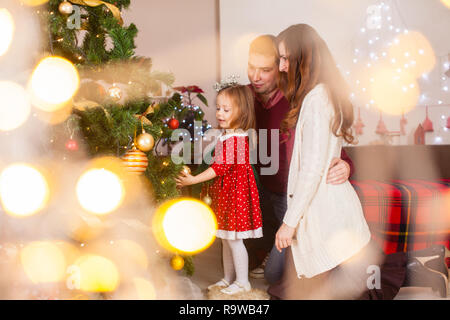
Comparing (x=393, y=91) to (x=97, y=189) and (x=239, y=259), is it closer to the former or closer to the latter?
(x=239, y=259)

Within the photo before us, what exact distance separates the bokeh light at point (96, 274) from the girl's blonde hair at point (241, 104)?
0.68 metres

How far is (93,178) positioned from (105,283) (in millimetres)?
336

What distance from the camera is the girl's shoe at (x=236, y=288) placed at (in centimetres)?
129

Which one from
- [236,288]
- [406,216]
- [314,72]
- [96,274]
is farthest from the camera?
[406,216]

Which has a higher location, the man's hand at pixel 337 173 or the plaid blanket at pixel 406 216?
the man's hand at pixel 337 173

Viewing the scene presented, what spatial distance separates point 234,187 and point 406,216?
0.77 meters

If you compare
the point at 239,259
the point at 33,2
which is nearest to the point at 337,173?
the point at 239,259

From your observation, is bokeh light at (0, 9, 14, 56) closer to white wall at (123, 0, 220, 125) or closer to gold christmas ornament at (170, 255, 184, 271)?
gold christmas ornament at (170, 255, 184, 271)

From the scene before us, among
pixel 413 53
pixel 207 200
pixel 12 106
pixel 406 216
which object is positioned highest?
pixel 413 53

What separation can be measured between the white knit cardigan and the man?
0.35 m

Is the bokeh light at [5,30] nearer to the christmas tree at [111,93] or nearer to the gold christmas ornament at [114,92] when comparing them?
the christmas tree at [111,93]

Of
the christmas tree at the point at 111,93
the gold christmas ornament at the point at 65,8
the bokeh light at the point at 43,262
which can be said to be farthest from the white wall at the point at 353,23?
the bokeh light at the point at 43,262

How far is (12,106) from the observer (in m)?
0.92
